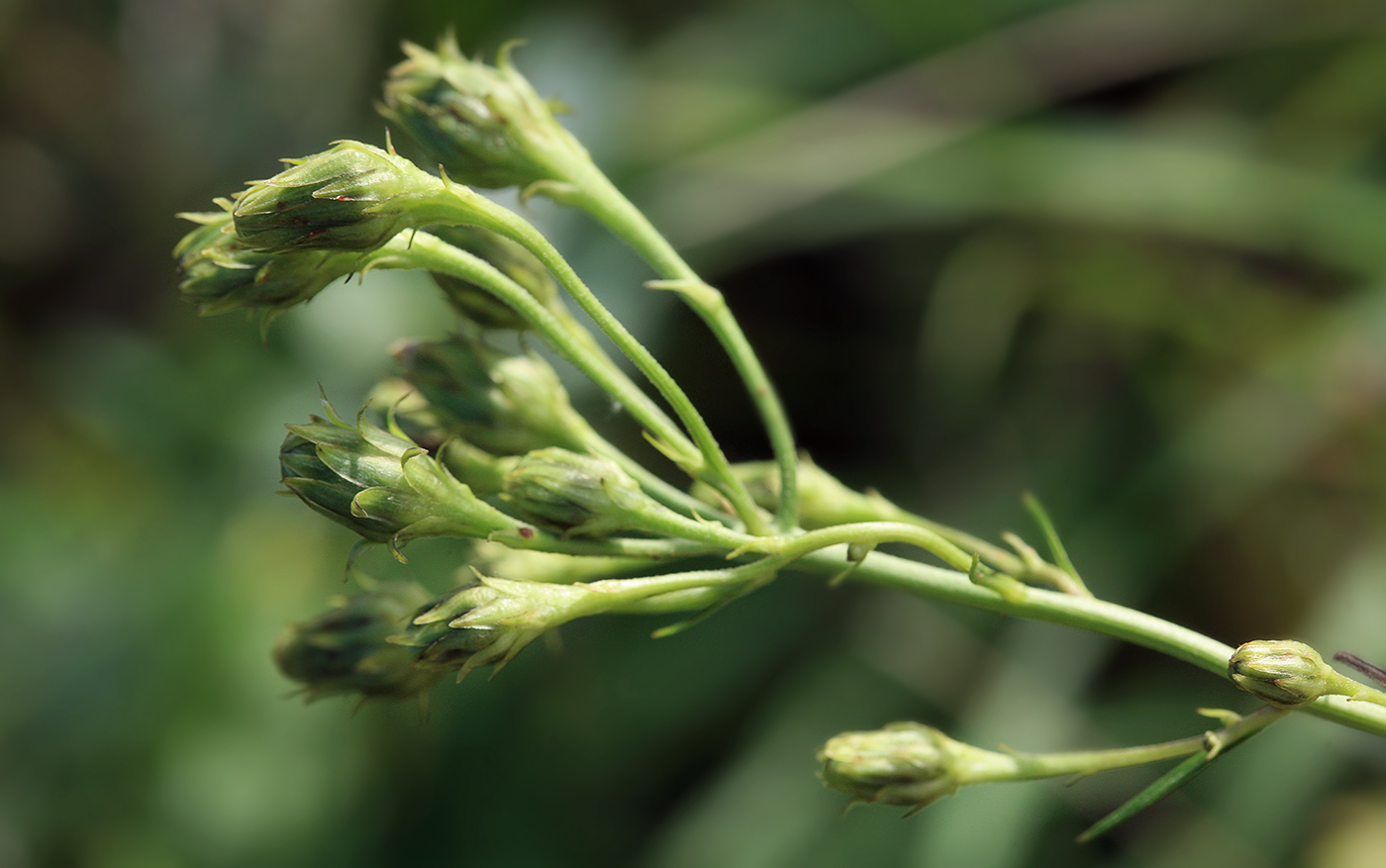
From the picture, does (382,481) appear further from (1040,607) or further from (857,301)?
(857,301)

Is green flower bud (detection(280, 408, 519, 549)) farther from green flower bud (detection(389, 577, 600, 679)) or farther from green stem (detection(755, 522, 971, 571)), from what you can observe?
green stem (detection(755, 522, 971, 571))

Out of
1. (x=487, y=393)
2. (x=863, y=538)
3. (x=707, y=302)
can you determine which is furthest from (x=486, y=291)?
(x=863, y=538)

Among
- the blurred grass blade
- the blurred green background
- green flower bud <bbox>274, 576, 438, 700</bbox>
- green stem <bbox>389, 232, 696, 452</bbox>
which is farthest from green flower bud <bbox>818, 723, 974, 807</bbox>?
the blurred green background

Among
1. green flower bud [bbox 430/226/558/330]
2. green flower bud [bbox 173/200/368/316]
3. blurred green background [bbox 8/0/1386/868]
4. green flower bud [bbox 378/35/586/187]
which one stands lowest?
blurred green background [bbox 8/0/1386/868]

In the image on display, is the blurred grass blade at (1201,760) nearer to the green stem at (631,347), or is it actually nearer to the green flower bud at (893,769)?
the green flower bud at (893,769)

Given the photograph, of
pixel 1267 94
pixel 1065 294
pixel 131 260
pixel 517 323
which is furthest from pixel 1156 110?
pixel 131 260

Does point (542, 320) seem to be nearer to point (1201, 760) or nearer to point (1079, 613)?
point (1079, 613)

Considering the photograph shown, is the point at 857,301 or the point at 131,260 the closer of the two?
the point at 857,301
